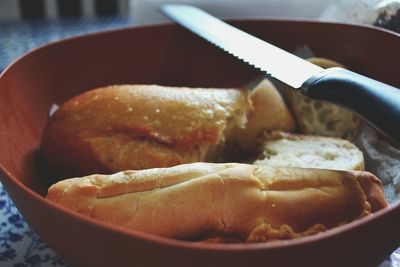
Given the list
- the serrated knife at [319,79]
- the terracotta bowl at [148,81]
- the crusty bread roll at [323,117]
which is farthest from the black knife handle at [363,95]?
the crusty bread roll at [323,117]

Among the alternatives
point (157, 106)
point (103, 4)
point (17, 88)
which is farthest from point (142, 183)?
point (103, 4)

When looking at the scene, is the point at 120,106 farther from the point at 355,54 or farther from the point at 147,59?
the point at 355,54

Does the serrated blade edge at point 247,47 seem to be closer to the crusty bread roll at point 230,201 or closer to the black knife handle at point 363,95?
the black knife handle at point 363,95

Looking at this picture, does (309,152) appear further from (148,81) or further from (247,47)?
(148,81)

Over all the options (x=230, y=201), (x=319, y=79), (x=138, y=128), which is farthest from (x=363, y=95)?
(x=138, y=128)

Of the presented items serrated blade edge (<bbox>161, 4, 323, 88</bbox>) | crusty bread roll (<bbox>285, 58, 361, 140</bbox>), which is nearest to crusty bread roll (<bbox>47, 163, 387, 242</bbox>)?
serrated blade edge (<bbox>161, 4, 323, 88</bbox>)

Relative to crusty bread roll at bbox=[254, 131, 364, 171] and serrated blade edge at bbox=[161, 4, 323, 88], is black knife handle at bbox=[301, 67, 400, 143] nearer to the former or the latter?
serrated blade edge at bbox=[161, 4, 323, 88]
